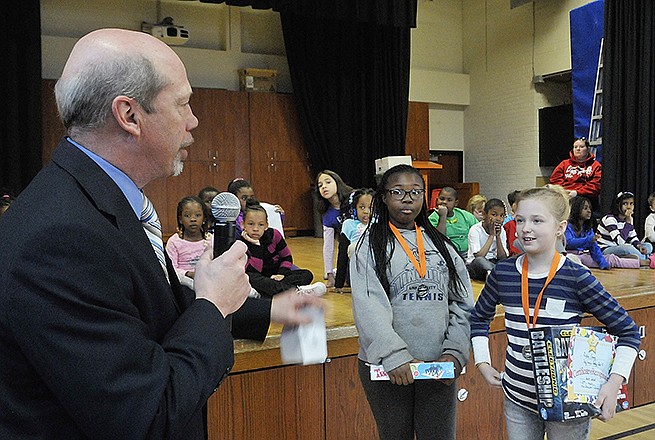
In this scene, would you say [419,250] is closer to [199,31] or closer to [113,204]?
[113,204]

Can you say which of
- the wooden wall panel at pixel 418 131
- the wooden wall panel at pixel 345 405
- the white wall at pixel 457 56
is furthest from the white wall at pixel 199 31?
the wooden wall panel at pixel 345 405

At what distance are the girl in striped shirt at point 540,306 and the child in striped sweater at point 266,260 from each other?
168 centimetres

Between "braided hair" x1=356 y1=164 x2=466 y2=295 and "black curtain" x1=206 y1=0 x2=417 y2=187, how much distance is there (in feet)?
25.6

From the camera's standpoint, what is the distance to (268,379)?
8.11 feet

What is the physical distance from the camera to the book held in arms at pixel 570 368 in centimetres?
173

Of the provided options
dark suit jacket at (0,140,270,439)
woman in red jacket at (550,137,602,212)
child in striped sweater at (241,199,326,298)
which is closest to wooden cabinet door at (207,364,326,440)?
child in striped sweater at (241,199,326,298)

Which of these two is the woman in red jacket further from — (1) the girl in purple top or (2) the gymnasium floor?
(2) the gymnasium floor

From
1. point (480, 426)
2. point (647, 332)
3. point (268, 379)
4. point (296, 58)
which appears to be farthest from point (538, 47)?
point (268, 379)

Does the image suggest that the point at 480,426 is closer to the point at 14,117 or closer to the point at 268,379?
the point at 268,379

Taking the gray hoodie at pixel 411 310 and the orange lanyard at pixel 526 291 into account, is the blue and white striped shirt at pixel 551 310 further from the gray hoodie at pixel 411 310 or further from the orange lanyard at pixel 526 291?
the gray hoodie at pixel 411 310

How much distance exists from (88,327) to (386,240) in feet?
4.74

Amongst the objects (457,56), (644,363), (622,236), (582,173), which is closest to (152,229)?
(644,363)

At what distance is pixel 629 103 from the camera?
7613mm

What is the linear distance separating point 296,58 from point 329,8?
1.81 m
